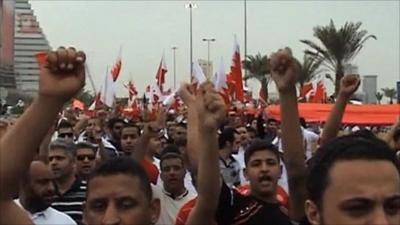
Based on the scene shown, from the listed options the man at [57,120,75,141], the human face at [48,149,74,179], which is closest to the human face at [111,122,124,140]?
the man at [57,120,75,141]

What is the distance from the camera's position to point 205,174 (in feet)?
12.0

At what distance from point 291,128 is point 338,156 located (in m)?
1.20

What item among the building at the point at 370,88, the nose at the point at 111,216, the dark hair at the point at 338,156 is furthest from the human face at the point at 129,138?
the building at the point at 370,88

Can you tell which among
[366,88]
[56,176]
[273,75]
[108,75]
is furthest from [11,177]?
[366,88]

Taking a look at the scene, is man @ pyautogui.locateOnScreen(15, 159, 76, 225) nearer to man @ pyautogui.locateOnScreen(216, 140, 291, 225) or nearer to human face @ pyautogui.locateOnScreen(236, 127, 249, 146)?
man @ pyautogui.locateOnScreen(216, 140, 291, 225)

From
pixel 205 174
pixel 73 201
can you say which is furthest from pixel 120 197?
pixel 73 201

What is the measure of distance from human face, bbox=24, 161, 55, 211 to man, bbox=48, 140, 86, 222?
0.50 m

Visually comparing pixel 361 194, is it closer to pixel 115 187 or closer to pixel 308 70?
pixel 115 187

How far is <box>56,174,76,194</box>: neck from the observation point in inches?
231

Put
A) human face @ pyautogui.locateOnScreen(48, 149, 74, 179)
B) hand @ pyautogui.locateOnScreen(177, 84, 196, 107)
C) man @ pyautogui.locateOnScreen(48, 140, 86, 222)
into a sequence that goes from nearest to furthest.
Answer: hand @ pyautogui.locateOnScreen(177, 84, 196, 107) → man @ pyautogui.locateOnScreen(48, 140, 86, 222) → human face @ pyautogui.locateOnScreen(48, 149, 74, 179)

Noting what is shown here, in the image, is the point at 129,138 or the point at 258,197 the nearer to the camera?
the point at 258,197

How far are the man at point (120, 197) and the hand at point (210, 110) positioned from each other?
43 centimetres

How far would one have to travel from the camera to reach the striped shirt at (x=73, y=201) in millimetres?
5454

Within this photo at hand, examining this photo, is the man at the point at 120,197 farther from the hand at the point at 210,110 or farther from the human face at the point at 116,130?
the human face at the point at 116,130
